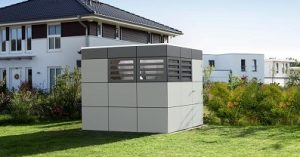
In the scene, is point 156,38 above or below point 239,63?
above

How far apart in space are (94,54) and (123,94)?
5.38ft

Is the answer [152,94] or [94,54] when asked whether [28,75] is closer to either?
[94,54]

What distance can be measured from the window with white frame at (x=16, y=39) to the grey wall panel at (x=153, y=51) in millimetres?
19549

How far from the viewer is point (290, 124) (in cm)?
1645

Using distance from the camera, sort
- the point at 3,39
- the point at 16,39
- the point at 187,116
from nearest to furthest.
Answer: the point at 187,116
the point at 16,39
the point at 3,39

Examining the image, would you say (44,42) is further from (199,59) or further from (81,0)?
(199,59)

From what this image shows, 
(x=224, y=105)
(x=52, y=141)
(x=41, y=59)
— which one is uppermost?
(x=41, y=59)

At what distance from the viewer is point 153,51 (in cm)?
1438

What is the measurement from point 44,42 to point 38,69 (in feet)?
6.03

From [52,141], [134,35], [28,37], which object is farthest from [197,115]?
[28,37]

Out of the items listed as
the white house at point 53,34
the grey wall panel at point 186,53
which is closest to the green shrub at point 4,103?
the white house at point 53,34

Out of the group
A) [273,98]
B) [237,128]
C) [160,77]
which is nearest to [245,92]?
[273,98]

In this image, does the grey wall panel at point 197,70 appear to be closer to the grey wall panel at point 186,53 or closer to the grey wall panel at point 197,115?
the grey wall panel at point 186,53

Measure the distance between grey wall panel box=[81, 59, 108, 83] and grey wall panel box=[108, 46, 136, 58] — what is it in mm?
374
